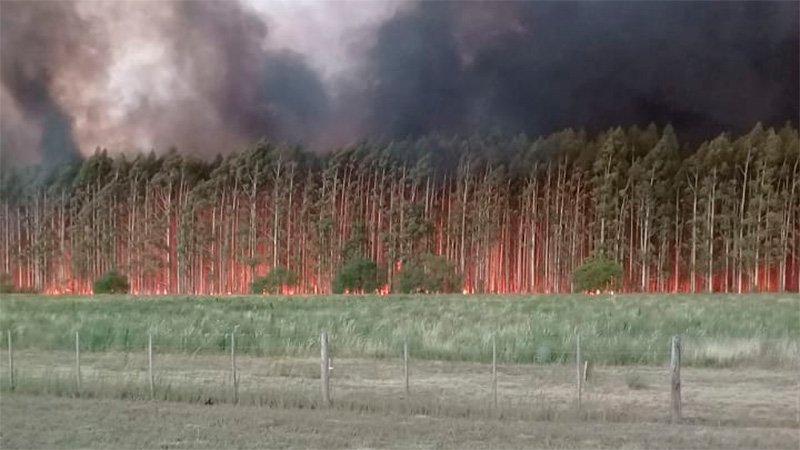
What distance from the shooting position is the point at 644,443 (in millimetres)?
12461

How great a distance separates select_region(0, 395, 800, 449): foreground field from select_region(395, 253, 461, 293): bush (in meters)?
47.9

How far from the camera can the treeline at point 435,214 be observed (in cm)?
7300

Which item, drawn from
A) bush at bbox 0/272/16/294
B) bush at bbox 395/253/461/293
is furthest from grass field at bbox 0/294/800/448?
bush at bbox 0/272/16/294

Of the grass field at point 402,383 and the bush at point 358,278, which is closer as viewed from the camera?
the grass field at point 402,383

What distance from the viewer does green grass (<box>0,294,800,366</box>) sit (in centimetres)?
2259

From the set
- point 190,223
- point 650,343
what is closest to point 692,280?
point 190,223

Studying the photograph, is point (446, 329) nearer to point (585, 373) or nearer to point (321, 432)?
point (585, 373)

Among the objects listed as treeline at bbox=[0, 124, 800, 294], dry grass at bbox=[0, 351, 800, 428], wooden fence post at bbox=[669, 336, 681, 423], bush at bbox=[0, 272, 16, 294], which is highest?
treeline at bbox=[0, 124, 800, 294]

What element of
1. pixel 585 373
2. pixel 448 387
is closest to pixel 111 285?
pixel 448 387

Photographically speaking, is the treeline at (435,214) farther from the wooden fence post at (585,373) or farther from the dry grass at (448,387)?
the wooden fence post at (585,373)

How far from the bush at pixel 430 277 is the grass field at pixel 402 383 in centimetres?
2848

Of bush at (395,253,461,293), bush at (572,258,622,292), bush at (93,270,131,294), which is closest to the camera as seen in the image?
bush at (572,258,622,292)

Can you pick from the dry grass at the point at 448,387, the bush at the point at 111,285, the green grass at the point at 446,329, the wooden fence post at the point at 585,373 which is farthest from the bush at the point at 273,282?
the wooden fence post at the point at 585,373

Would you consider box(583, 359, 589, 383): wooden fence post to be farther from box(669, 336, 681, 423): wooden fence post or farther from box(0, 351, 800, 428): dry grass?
box(669, 336, 681, 423): wooden fence post
